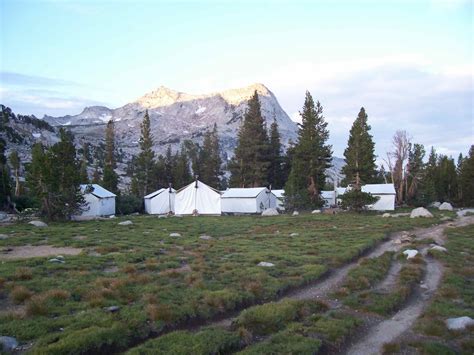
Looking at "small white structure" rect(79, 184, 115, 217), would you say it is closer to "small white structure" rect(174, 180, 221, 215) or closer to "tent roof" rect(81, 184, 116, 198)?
"tent roof" rect(81, 184, 116, 198)

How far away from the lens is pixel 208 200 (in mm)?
62938

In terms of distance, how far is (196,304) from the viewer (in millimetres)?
11680

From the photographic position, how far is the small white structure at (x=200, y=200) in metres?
62.8

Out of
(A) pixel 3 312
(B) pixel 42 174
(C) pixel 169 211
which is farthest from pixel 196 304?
(C) pixel 169 211

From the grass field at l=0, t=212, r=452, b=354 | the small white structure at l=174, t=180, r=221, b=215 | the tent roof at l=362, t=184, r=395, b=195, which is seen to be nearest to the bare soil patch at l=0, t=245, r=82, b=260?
the grass field at l=0, t=212, r=452, b=354

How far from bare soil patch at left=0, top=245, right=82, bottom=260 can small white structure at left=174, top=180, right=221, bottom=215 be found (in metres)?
40.2

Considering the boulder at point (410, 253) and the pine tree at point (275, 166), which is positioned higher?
the pine tree at point (275, 166)

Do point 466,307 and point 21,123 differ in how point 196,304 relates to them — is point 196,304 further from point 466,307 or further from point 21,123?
point 21,123

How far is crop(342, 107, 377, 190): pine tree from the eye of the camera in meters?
58.5

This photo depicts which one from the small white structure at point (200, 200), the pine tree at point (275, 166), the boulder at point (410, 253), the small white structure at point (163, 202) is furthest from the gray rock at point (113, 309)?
the pine tree at point (275, 166)

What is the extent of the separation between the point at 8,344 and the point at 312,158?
5978 cm

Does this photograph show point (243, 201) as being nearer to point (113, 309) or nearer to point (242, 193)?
point (242, 193)

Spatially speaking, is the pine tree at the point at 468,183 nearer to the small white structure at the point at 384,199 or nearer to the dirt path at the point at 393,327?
the small white structure at the point at 384,199

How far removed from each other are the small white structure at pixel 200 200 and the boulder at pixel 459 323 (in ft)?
172
